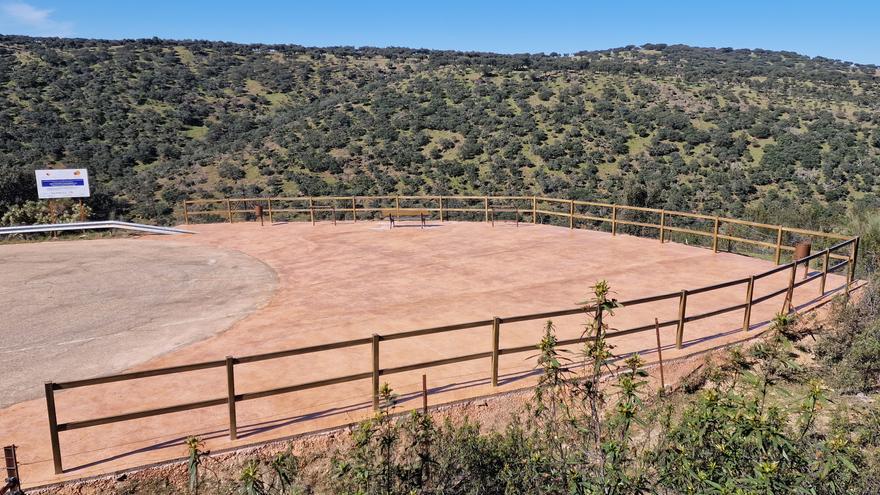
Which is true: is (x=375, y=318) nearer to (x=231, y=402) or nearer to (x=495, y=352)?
(x=495, y=352)

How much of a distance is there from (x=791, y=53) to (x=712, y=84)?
312 feet

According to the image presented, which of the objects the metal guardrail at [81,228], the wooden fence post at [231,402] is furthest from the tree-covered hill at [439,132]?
the wooden fence post at [231,402]

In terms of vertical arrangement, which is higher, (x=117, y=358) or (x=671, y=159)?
(x=671, y=159)

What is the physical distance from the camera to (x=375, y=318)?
451 inches

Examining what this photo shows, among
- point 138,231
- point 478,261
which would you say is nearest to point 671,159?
point 478,261

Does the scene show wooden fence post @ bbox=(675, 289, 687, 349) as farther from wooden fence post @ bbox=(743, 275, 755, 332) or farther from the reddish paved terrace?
wooden fence post @ bbox=(743, 275, 755, 332)

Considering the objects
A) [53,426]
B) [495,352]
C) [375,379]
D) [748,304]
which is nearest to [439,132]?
[748,304]

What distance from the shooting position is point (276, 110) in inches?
2382

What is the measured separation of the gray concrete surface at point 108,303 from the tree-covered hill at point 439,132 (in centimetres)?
1739

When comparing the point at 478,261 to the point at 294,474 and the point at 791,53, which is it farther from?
the point at 791,53

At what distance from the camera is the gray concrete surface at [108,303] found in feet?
31.7

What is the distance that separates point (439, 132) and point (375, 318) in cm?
3983

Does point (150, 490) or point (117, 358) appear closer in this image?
point (150, 490)

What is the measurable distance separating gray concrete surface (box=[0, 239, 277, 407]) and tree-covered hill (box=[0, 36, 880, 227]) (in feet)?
57.0
